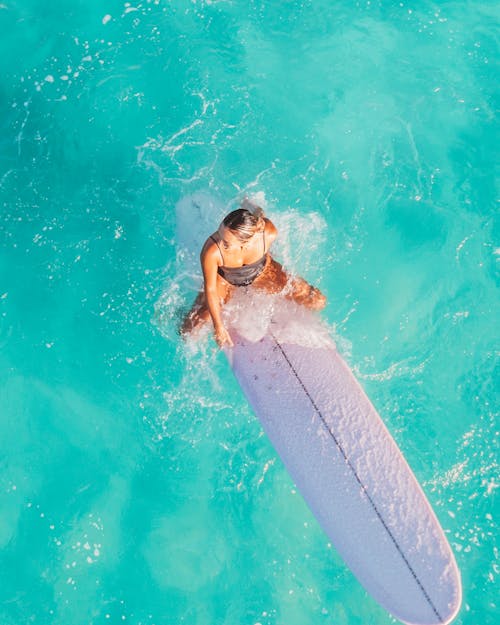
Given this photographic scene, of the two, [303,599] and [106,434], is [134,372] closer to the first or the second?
[106,434]

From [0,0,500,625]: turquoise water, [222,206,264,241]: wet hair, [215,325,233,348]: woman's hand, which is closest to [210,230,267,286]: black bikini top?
[222,206,264,241]: wet hair

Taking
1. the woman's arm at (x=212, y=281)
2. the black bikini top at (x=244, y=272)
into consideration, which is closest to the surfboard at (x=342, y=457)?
the black bikini top at (x=244, y=272)

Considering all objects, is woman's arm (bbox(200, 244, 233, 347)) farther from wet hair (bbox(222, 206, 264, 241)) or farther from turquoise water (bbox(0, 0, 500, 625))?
turquoise water (bbox(0, 0, 500, 625))

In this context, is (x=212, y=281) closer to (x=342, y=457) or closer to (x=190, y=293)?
(x=190, y=293)

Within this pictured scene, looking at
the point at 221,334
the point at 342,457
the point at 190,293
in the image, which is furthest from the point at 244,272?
the point at 342,457

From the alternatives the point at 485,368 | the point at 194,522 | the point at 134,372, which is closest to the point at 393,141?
the point at 485,368

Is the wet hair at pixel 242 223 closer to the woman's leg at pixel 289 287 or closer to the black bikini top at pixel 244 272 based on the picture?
the black bikini top at pixel 244 272
